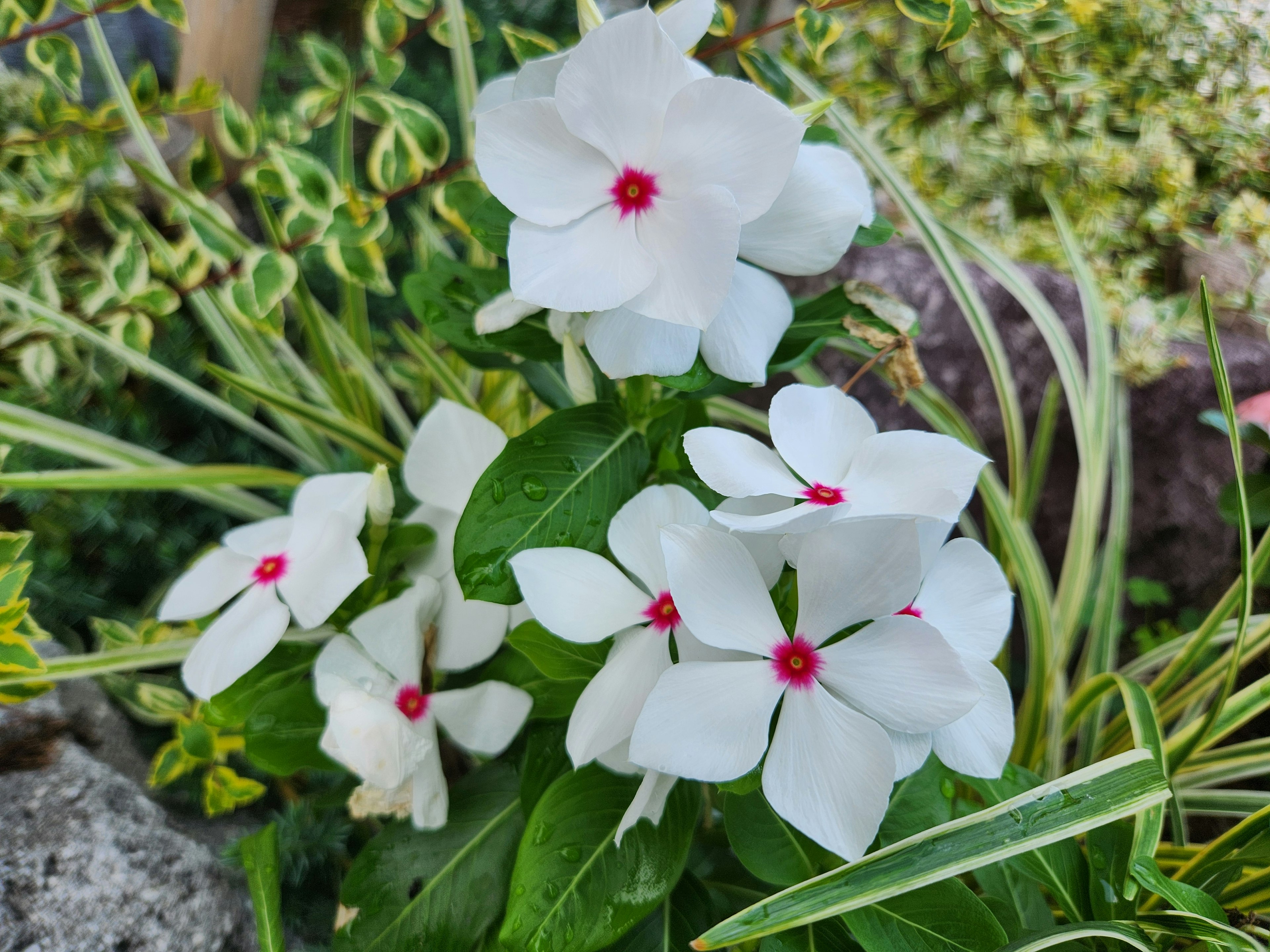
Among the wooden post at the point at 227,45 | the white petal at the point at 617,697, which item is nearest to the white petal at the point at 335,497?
the white petal at the point at 617,697

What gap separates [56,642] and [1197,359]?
155 centimetres

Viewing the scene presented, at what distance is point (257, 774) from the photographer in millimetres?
870

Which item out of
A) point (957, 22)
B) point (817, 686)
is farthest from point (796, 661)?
point (957, 22)

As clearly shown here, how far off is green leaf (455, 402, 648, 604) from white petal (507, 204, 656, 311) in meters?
0.12

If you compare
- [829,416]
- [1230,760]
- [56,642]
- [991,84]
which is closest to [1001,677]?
[829,416]

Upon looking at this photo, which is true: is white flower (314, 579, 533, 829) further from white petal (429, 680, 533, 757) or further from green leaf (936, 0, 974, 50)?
green leaf (936, 0, 974, 50)

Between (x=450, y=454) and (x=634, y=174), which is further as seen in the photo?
(x=450, y=454)

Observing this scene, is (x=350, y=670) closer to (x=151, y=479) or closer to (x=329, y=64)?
(x=151, y=479)

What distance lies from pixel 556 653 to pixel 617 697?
75 mm

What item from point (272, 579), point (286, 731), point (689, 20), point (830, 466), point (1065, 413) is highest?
point (689, 20)

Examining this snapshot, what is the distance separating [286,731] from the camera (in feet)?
1.92

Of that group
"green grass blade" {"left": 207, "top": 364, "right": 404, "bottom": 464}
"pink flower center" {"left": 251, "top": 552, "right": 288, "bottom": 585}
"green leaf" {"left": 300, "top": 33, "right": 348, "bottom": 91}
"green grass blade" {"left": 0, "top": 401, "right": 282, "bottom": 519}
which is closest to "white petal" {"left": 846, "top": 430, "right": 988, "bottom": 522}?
"pink flower center" {"left": 251, "top": 552, "right": 288, "bottom": 585}

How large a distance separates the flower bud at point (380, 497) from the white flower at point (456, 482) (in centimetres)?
3

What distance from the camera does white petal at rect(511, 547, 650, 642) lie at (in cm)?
46
